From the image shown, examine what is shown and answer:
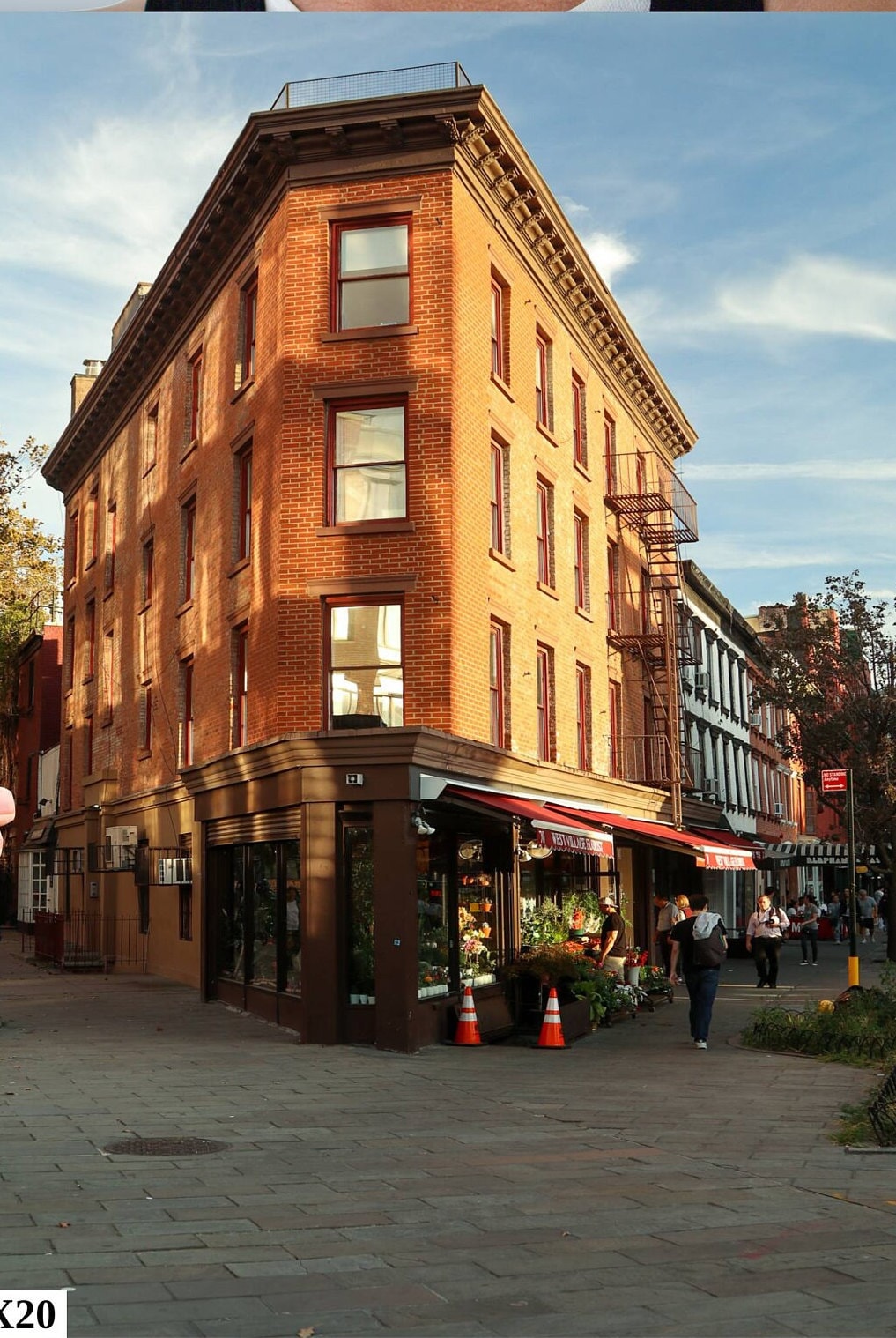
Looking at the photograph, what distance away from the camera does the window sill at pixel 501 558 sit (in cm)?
2072

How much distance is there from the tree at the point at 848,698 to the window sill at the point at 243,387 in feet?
70.8

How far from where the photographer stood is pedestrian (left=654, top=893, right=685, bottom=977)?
2566 centimetres

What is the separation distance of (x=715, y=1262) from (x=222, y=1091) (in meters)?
7.34

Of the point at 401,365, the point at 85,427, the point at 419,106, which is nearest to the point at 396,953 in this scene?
the point at 401,365

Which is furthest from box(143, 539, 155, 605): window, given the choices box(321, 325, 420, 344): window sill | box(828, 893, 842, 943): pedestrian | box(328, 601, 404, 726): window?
box(828, 893, 842, 943): pedestrian

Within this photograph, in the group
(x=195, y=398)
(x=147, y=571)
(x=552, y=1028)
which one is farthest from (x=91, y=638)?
(x=552, y=1028)

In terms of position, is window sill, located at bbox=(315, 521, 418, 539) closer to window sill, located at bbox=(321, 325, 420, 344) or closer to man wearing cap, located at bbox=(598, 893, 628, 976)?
window sill, located at bbox=(321, 325, 420, 344)

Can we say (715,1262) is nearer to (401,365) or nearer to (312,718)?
(312,718)

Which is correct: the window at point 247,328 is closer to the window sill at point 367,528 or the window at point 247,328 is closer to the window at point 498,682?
the window sill at point 367,528

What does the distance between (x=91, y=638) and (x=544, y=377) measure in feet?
53.2

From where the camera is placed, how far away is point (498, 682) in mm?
21469

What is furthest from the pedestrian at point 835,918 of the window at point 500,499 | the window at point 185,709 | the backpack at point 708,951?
Answer: the backpack at point 708,951

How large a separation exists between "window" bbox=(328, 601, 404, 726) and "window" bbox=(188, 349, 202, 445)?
774 cm

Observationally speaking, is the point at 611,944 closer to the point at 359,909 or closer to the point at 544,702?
the point at 544,702
